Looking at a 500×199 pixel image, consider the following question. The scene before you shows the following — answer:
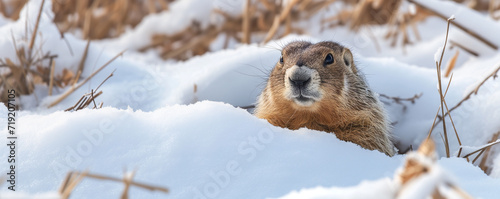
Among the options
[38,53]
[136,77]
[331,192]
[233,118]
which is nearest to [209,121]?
[233,118]

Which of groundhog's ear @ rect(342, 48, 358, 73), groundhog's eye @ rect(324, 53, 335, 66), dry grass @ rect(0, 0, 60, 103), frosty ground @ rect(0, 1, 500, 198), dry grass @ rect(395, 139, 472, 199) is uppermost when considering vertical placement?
dry grass @ rect(0, 0, 60, 103)

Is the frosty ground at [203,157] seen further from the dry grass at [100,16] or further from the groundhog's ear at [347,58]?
the dry grass at [100,16]

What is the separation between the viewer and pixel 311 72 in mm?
2791

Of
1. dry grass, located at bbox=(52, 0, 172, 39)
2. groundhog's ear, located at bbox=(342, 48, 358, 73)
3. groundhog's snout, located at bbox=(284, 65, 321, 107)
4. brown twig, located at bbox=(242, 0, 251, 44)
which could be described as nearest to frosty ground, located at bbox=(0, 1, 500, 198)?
groundhog's snout, located at bbox=(284, 65, 321, 107)

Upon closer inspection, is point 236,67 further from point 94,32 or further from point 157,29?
point 94,32

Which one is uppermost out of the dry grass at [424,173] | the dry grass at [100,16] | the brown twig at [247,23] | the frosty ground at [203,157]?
the dry grass at [100,16]

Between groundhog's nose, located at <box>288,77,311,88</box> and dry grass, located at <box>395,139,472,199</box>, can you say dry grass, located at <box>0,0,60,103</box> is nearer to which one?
groundhog's nose, located at <box>288,77,311,88</box>

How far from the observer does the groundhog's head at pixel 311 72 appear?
2.75 m

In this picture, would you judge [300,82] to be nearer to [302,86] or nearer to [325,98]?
[302,86]

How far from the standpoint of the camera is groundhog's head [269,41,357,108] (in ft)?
9.04

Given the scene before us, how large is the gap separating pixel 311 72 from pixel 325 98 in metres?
0.18

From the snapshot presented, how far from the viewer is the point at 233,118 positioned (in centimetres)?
237

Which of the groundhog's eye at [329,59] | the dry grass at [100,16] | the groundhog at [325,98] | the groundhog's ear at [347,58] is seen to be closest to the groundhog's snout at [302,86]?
the groundhog at [325,98]

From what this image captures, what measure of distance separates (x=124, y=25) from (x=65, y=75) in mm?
2417
